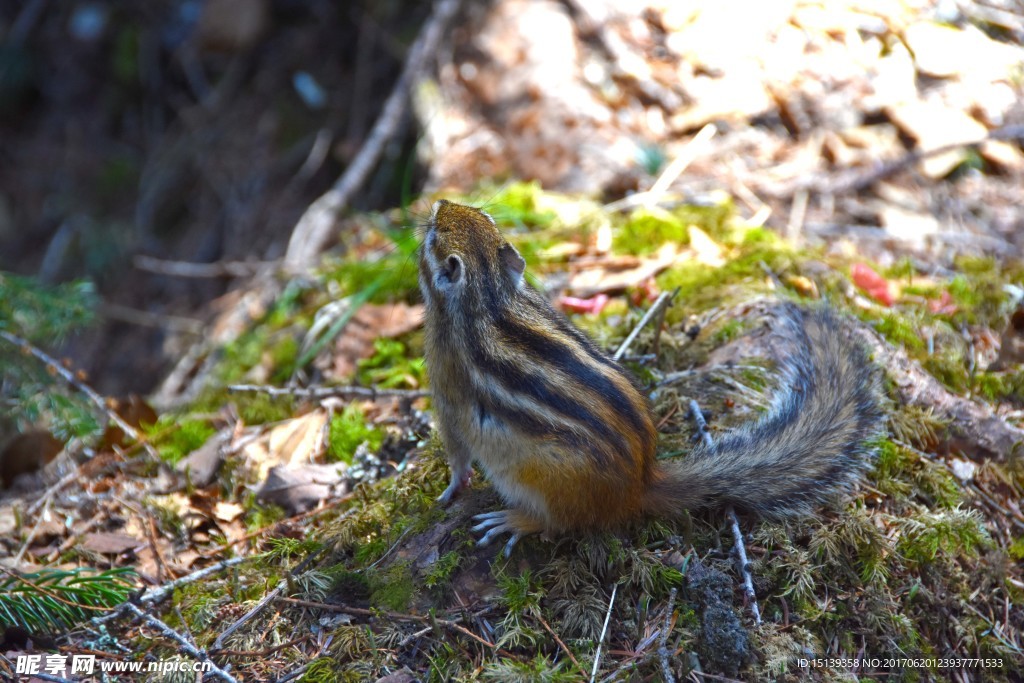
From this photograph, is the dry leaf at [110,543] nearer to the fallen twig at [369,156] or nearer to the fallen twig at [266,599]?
the fallen twig at [266,599]

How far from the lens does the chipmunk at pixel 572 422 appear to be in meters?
2.62

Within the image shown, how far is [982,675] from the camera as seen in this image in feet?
8.51

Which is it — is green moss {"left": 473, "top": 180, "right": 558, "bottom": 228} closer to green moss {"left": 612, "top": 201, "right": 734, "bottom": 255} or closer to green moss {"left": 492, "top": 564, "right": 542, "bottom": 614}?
green moss {"left": 612, "top": 201, "right": 734, "bottom": 255}

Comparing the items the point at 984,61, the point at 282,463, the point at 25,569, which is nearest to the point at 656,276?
the point at 282,463

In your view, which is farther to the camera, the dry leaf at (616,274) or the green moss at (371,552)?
the dry leaf at (616,274)

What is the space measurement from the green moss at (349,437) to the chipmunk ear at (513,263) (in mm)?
1121

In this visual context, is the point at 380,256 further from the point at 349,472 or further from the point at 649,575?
the point at 649,575

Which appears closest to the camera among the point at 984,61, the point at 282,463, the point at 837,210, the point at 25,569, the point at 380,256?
the point at 25,569

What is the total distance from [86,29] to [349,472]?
25.2 ft

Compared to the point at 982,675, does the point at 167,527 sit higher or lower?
higher

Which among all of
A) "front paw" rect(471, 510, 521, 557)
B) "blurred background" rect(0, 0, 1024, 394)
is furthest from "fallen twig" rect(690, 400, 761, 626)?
"blurred background" rect(0, 0, 1024, 394)

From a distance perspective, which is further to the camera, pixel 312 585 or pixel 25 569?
pixel 25 569

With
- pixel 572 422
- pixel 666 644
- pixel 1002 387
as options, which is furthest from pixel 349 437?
pixel 1002 387

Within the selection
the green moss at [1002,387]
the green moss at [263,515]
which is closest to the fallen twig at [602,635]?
the green moss at [263,515]
